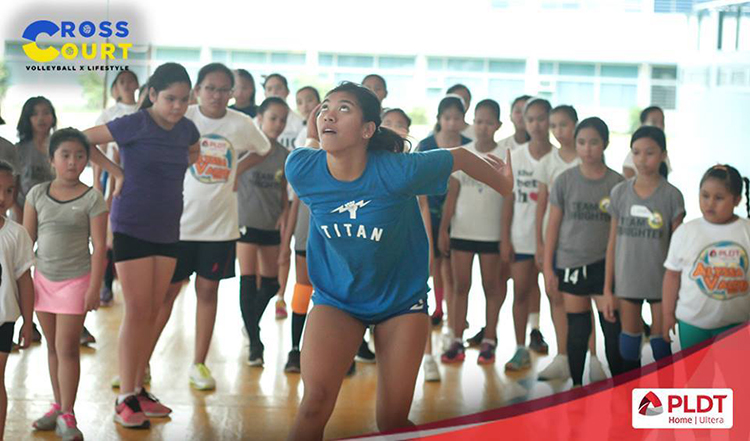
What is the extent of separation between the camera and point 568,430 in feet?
12.7

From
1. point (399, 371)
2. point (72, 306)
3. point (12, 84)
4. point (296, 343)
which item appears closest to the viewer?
point (399, 371)

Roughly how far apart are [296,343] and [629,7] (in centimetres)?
1202

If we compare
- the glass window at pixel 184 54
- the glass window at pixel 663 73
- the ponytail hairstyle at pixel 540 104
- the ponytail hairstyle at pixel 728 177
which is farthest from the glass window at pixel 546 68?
the ponytail hairstyle at pixel 728 177

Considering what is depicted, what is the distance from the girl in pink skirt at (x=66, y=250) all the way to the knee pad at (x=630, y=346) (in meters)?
2.02

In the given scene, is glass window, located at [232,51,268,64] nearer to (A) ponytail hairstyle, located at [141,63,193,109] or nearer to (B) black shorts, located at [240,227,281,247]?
(B) black shorts, located at [240,227,281,247]

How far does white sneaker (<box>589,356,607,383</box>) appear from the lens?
14.7 ft

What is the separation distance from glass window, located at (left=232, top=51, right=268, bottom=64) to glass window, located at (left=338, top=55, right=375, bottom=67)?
111 cm

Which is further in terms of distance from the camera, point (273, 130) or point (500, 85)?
point (500, 85)

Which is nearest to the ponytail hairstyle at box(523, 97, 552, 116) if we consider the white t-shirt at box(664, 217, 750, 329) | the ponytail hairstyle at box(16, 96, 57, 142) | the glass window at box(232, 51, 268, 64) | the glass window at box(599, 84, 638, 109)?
the white t-shirt at box(664, 217, 750, 329)

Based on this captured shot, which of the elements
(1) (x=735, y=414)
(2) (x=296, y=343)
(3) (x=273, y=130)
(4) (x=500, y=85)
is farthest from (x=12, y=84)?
(4) (x=500, y=85)

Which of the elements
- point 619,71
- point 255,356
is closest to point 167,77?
point 255,356

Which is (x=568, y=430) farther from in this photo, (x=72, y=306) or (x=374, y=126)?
(x=72, y=306)

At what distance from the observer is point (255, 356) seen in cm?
482

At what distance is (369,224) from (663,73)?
15075mm
